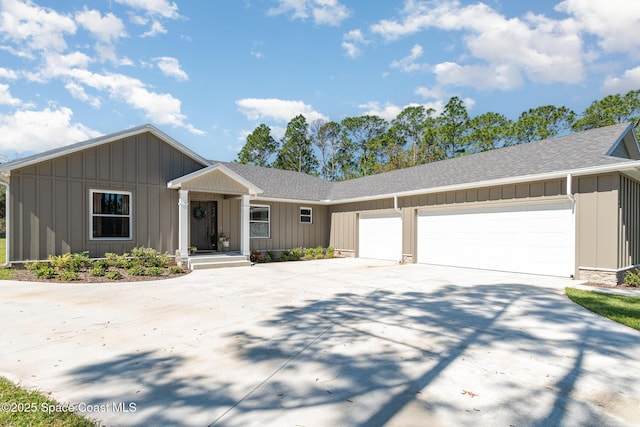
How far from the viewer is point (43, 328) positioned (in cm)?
447

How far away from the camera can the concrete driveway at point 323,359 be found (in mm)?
2527

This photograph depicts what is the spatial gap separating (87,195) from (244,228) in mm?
5249

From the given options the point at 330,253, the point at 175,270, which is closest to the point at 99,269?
the point at 175,270

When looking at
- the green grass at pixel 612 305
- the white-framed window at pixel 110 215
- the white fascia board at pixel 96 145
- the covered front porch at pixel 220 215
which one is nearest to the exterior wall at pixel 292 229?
the covered front porch at pixel 220 215

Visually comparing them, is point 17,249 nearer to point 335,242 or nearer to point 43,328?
point 43,328

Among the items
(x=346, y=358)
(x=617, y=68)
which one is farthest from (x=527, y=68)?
(x=346, y=358)

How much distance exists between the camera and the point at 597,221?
27.4 ft

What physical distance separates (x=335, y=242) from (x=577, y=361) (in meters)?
13.2

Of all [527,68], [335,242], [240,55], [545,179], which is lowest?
[335,242]

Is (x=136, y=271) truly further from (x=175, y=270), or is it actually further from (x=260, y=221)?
(x=260, y=221)

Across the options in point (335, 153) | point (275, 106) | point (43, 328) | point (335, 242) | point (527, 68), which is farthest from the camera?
point (335, 153)

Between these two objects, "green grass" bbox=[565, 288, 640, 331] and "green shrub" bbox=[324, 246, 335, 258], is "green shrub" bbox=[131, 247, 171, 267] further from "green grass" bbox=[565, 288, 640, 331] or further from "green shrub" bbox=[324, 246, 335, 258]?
"green grass" bbox=[565, 288, 640, 331]

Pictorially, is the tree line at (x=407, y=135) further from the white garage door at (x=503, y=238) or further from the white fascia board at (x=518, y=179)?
the white garage door at (x=503, y=238)

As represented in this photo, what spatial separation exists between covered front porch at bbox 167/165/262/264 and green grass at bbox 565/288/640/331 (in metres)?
10.2
